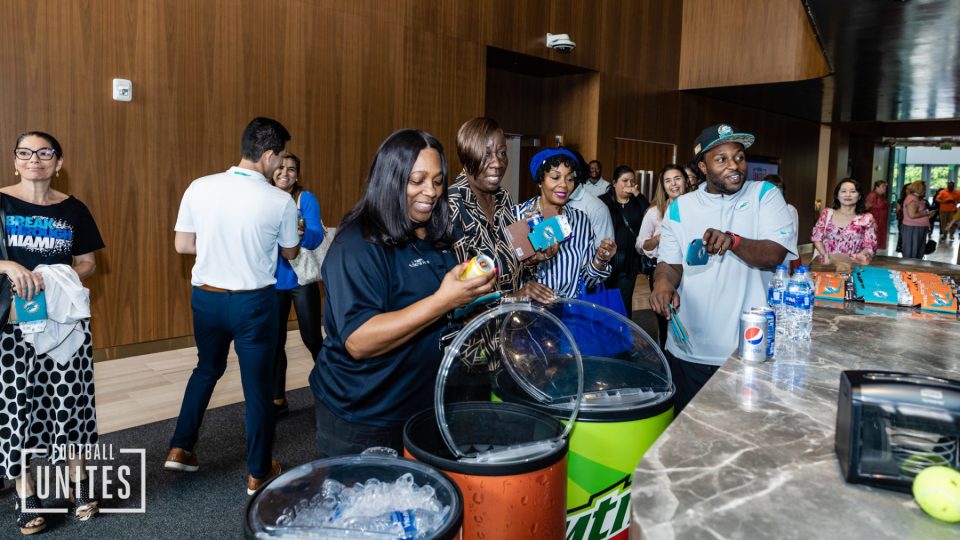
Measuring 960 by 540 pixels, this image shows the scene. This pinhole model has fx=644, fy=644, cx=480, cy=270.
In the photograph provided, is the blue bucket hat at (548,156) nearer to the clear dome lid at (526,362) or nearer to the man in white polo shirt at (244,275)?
the man in white polo shirt at (244,275)

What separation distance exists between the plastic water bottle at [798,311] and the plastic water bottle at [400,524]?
1564 millimetres

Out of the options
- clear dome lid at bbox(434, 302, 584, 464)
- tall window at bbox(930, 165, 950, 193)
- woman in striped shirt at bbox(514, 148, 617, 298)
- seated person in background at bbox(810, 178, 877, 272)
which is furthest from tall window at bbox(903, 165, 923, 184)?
clear dome lid at bbox(434, 302, 584, 464)

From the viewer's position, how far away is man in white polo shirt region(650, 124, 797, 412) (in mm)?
2340

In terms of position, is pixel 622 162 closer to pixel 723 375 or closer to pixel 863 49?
pixel 863 49

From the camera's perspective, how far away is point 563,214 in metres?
2.97

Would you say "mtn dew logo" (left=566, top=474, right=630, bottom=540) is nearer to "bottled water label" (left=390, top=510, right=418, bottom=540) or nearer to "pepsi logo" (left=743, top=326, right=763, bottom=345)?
"pepsi logo" (left=743, top=326, right=763, bottom=345)

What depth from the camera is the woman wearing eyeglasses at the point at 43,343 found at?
7.92 ft

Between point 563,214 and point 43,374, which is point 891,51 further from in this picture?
point 43,374

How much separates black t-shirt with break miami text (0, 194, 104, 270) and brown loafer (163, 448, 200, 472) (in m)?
0.97

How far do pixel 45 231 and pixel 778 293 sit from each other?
275cm

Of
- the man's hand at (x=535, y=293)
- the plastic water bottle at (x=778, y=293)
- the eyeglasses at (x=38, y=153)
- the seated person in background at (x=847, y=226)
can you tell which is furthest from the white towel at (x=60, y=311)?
the seated person in background at (x=847, y=226)

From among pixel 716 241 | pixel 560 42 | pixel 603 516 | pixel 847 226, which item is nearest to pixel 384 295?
pixel 603 516

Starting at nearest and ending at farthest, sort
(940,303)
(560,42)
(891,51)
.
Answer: (940,303) < (560,42) < (891,51)

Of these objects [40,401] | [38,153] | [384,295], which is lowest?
[40,401]
